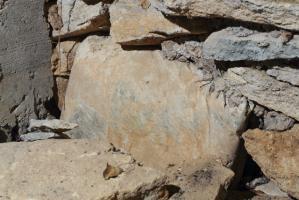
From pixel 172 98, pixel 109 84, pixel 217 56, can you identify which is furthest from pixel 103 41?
pixel 217 56

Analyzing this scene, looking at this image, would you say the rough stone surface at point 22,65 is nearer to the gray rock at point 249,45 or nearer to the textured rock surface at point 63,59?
the textured rock surface at point 63,59

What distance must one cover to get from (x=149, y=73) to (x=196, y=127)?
35cm

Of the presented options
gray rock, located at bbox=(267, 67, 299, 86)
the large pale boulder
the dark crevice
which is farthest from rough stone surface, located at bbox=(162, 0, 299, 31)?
the dark crevice

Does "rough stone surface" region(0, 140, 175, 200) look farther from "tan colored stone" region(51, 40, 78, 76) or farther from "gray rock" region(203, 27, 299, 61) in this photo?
"tan colored stone" region(51, 40, 78, 76)

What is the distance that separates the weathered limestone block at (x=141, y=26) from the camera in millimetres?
2899

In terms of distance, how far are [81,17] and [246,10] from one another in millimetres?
1053

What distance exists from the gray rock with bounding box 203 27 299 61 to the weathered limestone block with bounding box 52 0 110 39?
0.67 m

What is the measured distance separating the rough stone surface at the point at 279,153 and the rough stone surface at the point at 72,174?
0.48m

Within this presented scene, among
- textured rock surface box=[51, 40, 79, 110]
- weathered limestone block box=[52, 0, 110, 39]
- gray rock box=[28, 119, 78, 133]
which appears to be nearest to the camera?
weathered limestone block box=[52, 0, 110, 39]

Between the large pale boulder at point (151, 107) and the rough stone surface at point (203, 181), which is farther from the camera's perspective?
the large pale boulder at point (151, 107)

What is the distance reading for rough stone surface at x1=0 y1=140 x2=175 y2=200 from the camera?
8.21 feet

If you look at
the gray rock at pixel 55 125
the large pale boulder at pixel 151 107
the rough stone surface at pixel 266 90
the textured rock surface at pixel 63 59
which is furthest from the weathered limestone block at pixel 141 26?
the gray rock at pixel 55 125

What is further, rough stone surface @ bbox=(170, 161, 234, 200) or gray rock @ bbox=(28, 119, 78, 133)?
gray rock @ bbox=(28, 119, 78, 133)

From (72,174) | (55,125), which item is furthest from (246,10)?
(55,125)
